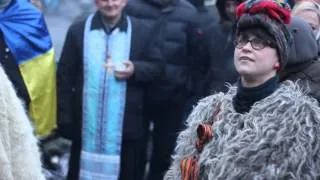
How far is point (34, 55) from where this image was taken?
6.18 meters

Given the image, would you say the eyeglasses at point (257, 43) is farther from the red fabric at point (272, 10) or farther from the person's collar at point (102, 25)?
the person's collar at point (102, 25)

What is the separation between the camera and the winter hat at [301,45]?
4070 millimetres

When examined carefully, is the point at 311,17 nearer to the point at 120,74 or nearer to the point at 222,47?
the point at 222,47

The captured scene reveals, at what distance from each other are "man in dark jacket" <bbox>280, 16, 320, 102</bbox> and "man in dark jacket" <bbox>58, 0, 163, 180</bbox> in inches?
91.8

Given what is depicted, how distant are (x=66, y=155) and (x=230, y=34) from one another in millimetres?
1782

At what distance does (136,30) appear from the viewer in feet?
21.1

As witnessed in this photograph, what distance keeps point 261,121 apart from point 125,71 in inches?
105

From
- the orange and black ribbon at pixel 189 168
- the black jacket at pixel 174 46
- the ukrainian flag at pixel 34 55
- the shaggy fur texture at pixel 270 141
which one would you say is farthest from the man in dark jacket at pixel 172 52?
the shaggy fur texture at pixel 270 141

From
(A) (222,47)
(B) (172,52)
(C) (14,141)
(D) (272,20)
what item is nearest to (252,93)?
(D) (272,20)

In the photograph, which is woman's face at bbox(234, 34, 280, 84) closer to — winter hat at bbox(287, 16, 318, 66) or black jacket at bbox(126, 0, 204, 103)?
winter hat at bbox(287, 16, 318, 66)

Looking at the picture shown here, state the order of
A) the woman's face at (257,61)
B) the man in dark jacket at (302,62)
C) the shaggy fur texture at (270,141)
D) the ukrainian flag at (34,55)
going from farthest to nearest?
the ukrainian flag at (34,55) < the man in dark jacket at (302,62) < the woman's face at (257,61) < the shaggy fur texture at (270,141)

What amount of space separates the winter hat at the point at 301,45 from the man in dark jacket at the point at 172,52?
2.34 meters

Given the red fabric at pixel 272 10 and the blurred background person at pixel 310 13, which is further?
the blurred background person at pixel 310 13

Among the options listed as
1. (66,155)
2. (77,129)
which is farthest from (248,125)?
(66,155)
